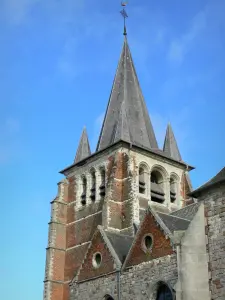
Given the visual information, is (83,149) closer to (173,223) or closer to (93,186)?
(93,186)

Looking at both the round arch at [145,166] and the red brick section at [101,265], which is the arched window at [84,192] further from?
the red brick section at [101,265]

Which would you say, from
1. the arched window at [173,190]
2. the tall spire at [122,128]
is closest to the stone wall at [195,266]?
the tall spire at [122,128]

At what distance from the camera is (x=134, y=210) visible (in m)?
27.8

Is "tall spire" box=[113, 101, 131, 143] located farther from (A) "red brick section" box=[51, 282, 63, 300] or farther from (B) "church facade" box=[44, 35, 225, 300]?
(A) "red brick section" box=[51, 282, 63, 300]

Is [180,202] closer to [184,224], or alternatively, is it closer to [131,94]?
[131,94]

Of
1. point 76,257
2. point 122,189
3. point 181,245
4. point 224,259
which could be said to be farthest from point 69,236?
point 224,259

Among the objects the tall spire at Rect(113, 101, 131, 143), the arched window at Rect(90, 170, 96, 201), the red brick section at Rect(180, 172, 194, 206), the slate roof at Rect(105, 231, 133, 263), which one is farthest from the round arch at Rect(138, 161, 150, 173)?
the slate roof at Rect(105, 231, 133, 263)

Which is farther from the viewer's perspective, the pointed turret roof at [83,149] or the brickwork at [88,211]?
the pointed turret roof at [83,149]

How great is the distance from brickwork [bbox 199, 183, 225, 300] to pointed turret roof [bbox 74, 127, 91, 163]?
19506mm

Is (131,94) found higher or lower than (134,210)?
higher

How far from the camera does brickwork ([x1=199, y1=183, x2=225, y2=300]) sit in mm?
13383

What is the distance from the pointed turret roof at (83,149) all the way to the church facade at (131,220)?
71mm

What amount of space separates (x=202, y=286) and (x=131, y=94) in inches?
888

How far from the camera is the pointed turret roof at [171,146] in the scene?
33562mm
